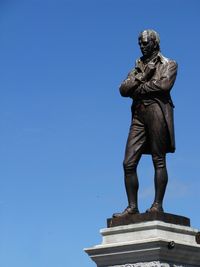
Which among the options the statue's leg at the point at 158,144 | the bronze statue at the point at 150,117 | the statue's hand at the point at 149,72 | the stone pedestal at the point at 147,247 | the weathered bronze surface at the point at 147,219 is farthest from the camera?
the statue's hand at the point at 149,72

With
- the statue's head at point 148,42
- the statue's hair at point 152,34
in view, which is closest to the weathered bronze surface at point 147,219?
the statue's head at point 148,42

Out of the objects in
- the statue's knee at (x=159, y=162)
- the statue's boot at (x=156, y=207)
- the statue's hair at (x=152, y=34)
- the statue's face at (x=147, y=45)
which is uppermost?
the statue's hair at (x=152, y=34)

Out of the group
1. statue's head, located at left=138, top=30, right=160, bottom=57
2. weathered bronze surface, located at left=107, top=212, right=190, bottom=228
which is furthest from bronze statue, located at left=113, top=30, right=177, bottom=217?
weathered bronze surface, located at left=107, top=212, right=190, bottom=228

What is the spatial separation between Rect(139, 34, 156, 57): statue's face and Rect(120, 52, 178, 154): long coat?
142 millimetres

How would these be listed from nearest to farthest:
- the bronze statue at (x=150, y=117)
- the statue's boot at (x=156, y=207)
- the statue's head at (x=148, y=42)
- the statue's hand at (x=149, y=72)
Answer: the statue's boot at (x=156, y=207) → the bronze statue at (x=150, y=117) → the statue's hand at (x=149, y=72) → the statue's head at (x=148, y=42)

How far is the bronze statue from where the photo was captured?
13.6 meters

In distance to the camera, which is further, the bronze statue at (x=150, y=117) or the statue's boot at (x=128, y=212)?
the bronze statue at (x=150, y=117)

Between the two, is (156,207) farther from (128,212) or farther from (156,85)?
(156,85)

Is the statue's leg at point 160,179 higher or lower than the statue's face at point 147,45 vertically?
lower

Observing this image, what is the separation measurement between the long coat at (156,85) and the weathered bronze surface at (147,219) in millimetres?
1274

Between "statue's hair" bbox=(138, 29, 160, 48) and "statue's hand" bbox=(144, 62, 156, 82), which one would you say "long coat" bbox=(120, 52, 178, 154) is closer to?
"statue's hand" bbox=(144, 62, 156, 82)

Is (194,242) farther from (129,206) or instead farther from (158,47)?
(158,47)

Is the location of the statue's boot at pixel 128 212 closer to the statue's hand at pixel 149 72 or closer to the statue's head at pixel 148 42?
the statue's hand at pixel 149 72

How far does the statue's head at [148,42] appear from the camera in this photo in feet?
45.8
